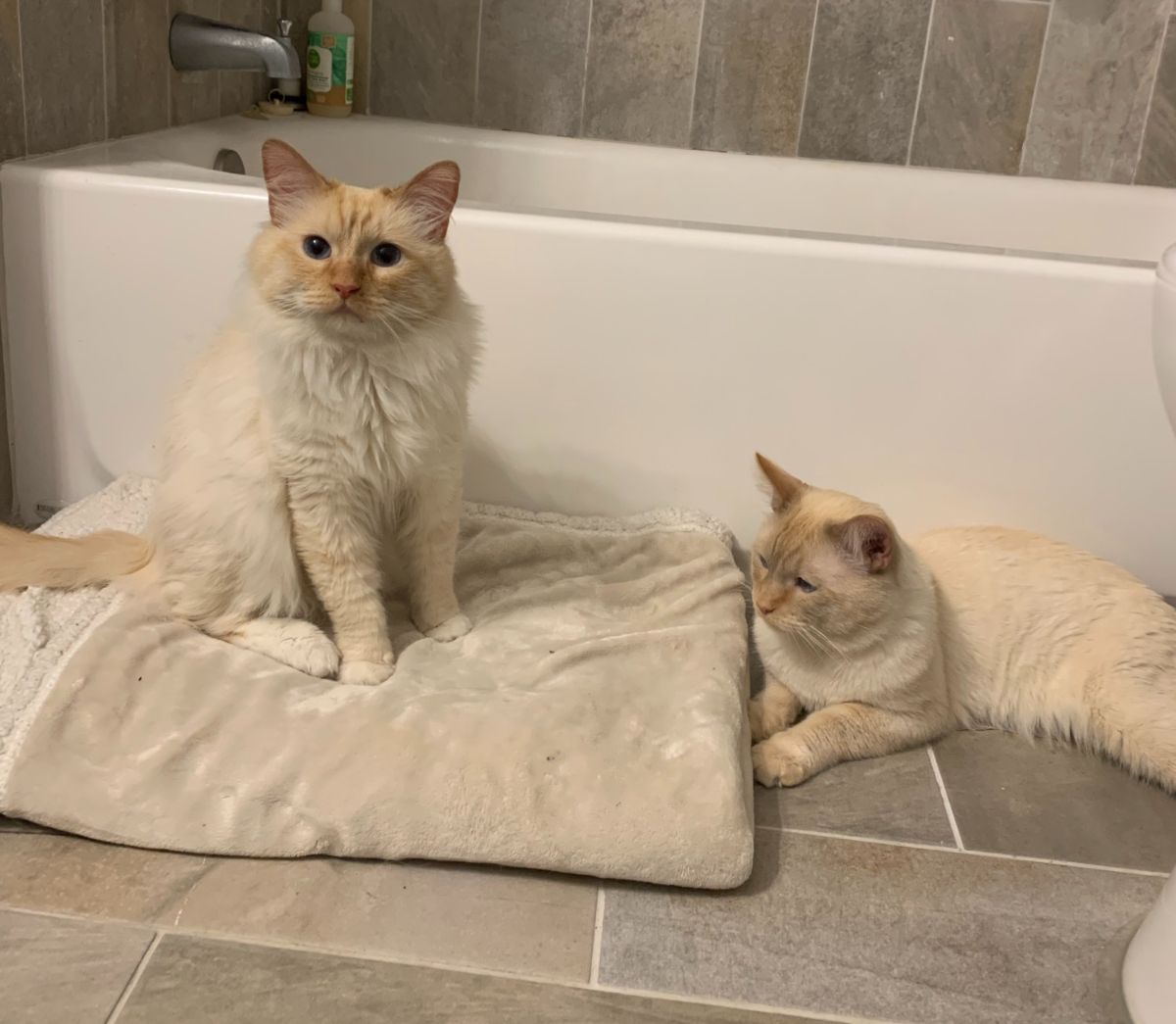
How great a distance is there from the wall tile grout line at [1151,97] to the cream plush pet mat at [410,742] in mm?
1707

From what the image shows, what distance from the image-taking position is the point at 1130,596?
152 centimetres

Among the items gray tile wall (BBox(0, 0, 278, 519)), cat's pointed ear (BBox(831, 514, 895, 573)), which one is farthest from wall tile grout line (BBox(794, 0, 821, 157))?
cat's pointed ear (BBox(831, 514, 895, 573))

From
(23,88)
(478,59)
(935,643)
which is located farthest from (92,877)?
(478,59)

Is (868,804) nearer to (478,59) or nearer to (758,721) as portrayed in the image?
(758,721)

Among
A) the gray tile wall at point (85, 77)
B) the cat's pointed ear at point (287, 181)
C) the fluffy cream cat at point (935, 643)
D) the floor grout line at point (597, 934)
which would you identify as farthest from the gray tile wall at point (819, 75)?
the floor grout line at point (597, 934)

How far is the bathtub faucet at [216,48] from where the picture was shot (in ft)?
6.51

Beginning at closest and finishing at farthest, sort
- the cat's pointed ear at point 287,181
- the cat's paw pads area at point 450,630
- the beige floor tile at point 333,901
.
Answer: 1. the beige floor tile at point 333,901
2. the cat's pointed ear at point 287,181
3. the cat's paw pads area at point 450,630

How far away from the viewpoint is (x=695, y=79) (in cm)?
257

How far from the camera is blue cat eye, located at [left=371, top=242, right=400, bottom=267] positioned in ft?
4.28

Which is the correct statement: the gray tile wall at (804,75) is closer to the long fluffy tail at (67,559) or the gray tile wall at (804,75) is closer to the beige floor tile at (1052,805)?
the long fluffy tail at (67,559)

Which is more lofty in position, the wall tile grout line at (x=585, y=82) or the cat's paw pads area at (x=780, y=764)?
the wall tile grout line at (x=585, y=82)

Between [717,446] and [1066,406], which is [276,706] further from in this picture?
[1066,406]

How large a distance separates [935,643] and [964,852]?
282 millimetres

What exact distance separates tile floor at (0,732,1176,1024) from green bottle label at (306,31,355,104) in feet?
6.12
